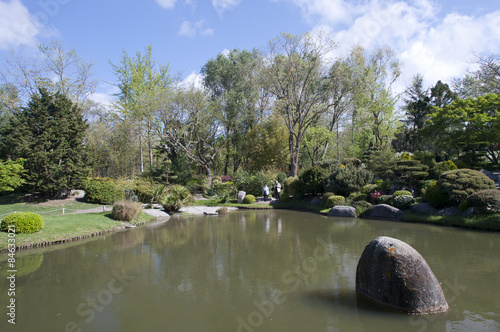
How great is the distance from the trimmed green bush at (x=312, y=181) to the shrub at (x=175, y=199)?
26.5 ft

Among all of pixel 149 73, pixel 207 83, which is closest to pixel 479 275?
pixel 149 73

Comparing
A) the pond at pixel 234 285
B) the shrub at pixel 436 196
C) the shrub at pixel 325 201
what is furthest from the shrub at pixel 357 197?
the pond at pixel 234 285

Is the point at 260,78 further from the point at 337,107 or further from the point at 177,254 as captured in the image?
the point at 177,254

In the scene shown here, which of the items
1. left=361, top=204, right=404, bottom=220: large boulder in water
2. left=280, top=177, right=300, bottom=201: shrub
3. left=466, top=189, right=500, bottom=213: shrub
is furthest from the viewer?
left=280, top=177, right=300, bottom=201: shrub

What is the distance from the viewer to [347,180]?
62.3ft

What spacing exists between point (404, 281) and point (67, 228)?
1151cm

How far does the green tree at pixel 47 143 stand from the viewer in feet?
59.2

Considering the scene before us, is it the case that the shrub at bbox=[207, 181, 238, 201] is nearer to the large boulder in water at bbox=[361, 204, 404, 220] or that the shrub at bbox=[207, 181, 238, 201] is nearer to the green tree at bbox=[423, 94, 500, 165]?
the large boulder in water at bbox=[361, 204, 404, 220]

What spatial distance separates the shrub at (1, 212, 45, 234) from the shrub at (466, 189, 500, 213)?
1606 centimetres

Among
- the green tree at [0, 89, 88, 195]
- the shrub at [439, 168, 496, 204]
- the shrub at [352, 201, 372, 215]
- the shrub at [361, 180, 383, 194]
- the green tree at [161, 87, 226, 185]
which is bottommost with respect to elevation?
the shrub at [352, 201, 372, 215]

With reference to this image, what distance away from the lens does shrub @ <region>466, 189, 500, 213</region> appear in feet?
37.7

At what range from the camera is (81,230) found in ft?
39.0

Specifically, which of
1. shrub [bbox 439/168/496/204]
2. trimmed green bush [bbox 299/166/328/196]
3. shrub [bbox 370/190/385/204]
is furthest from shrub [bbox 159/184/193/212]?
shrub [bbox 439/168/496/204]

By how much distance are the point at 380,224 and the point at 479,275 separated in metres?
7.47
